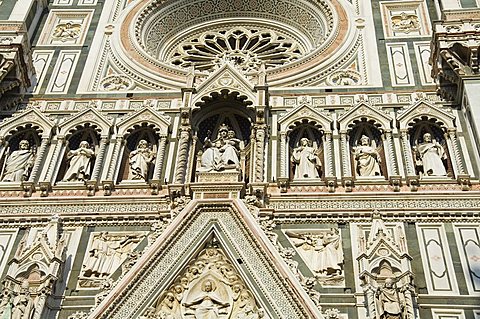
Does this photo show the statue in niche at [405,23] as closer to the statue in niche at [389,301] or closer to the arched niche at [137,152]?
the arched niche at [137,152]

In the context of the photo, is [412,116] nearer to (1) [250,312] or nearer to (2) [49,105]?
(1) [250,312]

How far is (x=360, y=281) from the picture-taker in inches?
439

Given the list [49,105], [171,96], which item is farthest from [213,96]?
[49,105]

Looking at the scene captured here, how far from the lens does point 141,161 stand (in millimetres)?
13945

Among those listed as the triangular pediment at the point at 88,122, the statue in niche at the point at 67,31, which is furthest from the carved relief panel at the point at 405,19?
the statue in niche at the point at 67,31

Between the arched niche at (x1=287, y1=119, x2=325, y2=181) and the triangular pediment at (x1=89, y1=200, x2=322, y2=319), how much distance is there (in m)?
1.74

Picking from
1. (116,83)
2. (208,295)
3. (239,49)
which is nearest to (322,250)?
(208,295)

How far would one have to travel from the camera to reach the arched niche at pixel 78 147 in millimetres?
13672

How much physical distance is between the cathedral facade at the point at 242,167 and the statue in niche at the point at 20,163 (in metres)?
0.04

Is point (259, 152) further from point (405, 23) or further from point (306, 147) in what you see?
point (405, 23)

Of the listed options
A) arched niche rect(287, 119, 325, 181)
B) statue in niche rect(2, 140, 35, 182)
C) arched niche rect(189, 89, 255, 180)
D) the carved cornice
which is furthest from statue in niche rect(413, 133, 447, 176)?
the carved cornice

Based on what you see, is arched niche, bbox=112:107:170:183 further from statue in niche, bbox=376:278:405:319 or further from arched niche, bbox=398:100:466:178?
statue in niche, bbox=376:278:405:319

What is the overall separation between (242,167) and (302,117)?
158cm

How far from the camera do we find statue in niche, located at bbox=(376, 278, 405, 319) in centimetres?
1023
